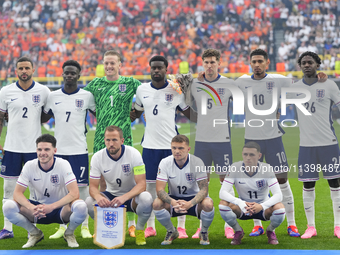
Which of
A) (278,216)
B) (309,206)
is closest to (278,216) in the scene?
(278,216)

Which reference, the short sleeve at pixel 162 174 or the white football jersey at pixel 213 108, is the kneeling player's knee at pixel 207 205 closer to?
the short sleeve at pixel 162 174

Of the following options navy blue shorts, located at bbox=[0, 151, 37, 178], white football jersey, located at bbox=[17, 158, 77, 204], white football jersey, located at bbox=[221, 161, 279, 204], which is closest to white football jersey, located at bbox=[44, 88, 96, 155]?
navy blue shorts, located at bbox=[0, 151, 37, 178]

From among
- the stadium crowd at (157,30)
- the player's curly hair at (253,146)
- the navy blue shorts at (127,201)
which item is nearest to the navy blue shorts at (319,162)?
the player's curly hair at (253,146)

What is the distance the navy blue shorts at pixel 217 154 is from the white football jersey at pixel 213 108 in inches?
2.4

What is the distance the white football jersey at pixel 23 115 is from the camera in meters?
5.68

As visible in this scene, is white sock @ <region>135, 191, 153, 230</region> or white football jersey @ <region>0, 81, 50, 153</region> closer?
white sock @ <region>135, 191, 153, 230</region>

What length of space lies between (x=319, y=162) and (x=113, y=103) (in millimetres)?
2479

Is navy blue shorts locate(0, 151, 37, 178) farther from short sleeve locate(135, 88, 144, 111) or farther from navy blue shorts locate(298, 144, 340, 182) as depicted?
navy blue shorts locate(298, 144, 340, 182)

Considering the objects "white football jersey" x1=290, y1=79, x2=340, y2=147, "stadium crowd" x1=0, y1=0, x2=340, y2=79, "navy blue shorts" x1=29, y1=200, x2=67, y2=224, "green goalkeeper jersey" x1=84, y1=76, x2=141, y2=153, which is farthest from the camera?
"stadium crowd" x1=0, y1=0, x2=340, y2=79

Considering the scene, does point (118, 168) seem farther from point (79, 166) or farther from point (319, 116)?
point (319, 116)

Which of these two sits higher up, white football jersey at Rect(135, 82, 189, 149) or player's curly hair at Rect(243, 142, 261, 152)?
white football jersey at Rect(135, 82, 189, 149)

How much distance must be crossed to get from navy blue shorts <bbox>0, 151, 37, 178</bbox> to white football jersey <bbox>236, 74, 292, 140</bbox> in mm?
2578

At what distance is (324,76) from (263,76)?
0.68 m

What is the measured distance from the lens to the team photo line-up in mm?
5062
